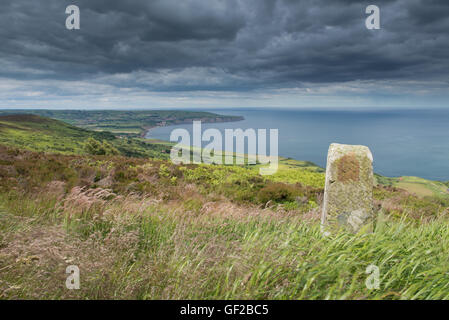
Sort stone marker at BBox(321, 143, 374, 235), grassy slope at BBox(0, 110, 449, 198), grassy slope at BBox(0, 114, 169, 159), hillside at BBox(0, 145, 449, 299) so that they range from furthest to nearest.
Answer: grassy slope at BBox(0, 114, 169, 159) < grassy slope at BBox(0, 110, 449, 198) < stone marker at BBox(321, 143, 374, 235) < hillside at BBox(0, 145, 449, 299)

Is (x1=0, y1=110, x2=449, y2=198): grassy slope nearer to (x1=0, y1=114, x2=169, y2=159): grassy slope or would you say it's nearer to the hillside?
(x1=0, y1=114, x2=169, y2=159): grassy slope

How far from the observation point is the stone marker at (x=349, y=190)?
15.7 ft

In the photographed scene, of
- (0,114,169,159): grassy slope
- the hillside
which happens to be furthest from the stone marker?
(0,114,169,159): grassy slope

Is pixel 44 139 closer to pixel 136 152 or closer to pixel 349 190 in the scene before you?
pixel 136 152

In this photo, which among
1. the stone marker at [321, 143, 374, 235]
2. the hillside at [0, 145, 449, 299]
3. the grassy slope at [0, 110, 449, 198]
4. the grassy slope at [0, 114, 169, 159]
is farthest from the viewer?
the grassy slope at [0, 114, 169, 159]

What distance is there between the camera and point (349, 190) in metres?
4.91

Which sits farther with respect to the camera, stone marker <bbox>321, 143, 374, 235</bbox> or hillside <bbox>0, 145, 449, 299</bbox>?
stone marker <bbox>321, 143, 374, 235</bbox>

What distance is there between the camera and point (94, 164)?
14.5 meters

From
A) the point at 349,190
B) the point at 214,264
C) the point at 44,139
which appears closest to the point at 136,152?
the point at 44,139

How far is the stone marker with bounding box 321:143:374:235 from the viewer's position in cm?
480

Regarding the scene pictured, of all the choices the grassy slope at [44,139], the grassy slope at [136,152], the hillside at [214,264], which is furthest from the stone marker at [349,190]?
the grassy slope at [44,139]
